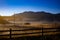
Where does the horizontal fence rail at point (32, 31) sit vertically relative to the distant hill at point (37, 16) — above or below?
below

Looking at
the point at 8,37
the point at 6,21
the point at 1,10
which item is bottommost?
the point at 8,37

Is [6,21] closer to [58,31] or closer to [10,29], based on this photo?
[10,29]

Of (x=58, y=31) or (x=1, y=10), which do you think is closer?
(x=1, y=10)

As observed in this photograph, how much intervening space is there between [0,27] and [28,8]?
169cm

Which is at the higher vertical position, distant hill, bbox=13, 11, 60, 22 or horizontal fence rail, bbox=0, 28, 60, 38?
distant hill, bbox=13, 11, 60, 22

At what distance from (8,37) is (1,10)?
60.0 inches

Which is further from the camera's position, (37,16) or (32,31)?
(32,31)

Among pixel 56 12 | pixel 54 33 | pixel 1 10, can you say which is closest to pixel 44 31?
pixel 54 33

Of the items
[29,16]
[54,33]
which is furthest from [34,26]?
[54,33]

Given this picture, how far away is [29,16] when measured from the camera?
8.85 meters

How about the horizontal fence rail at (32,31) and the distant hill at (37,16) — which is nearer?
the distant hill at (37,16)

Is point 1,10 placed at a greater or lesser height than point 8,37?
greater

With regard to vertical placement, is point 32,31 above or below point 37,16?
below

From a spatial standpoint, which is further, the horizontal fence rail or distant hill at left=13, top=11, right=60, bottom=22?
the horizontal fence rail
